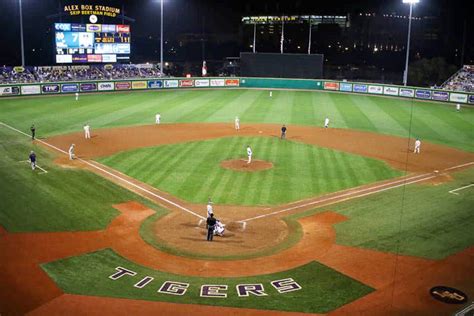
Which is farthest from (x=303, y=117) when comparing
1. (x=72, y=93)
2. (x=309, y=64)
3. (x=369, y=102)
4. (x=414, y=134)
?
(x=72, y=93)

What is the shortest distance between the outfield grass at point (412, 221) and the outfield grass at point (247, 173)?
2646 millimetres

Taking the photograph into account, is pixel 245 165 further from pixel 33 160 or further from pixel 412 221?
pixel 33 160

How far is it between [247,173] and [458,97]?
42330mm

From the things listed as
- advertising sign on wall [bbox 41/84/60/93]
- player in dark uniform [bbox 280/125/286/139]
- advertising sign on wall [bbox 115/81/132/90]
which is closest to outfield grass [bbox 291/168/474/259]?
player in dark uniform [bbox 280/125/286/139]

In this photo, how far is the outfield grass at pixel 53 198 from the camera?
21.2m

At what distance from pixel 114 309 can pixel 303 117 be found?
3851 cm

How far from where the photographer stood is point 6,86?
192 feet

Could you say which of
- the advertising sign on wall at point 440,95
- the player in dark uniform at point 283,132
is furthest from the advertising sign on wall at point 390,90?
the player in dark uniform at point 283,132

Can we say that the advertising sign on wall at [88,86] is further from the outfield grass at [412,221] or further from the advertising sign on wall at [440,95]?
the outfield grass at [412,221]

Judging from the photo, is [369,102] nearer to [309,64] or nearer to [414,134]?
[309,64]

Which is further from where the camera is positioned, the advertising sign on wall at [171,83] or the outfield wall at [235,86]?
the advertising sign on wall at [171,83]

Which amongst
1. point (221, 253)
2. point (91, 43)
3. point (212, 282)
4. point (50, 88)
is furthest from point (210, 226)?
point (91, 43)

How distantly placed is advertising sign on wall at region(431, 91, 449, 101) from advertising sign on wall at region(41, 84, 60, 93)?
48.4 metres

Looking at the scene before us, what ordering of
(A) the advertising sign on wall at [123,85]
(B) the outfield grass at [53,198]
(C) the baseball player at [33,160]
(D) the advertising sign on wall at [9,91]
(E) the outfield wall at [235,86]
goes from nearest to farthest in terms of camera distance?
(B) the outfield grass at [53,198], (C) the baseball player at [33,160], (D) the advertising sign on wall at [9,91], (E) the outfield wall at [235,86], (A) the advertising sign on wall at [123,85]
